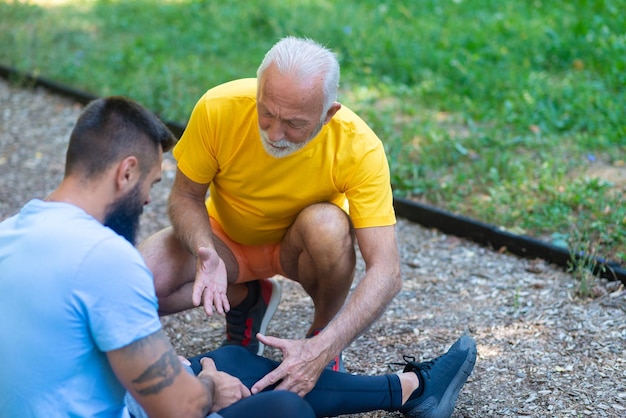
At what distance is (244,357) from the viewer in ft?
9.18

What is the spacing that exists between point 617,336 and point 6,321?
8.21ft

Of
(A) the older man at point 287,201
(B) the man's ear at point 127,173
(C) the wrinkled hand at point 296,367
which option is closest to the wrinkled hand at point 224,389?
(C) the wrinkled hand at point 296,367

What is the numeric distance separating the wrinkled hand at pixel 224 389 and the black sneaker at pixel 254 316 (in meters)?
0.96

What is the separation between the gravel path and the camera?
3.18 m

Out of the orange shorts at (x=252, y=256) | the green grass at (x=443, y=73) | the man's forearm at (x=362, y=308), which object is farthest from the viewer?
the green grass at (x=443, y=73)

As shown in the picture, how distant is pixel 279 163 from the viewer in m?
3.15

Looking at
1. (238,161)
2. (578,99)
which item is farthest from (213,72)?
(238,161)

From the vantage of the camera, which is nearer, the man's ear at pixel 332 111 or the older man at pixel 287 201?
the older man at pixel 287 201

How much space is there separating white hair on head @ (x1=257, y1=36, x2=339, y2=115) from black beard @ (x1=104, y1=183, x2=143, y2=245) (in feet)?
2.94

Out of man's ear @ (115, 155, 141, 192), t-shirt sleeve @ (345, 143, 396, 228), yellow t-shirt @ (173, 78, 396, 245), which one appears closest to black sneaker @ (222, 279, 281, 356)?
yellow t-shirt @ (173, 78, 396, 245)

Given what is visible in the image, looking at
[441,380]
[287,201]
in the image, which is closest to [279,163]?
[287,201]

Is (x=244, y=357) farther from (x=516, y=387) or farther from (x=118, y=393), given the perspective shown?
(x=516, y=387)

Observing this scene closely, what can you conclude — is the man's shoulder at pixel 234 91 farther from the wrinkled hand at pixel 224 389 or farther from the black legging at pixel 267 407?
the black legging at pixel 267 407

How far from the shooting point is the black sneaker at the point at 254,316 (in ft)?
11.6
